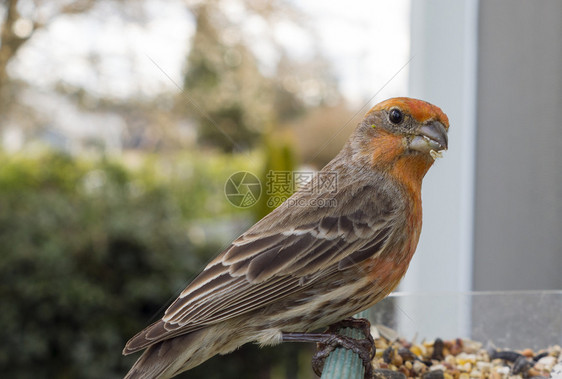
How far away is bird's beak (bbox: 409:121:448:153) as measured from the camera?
1.87m

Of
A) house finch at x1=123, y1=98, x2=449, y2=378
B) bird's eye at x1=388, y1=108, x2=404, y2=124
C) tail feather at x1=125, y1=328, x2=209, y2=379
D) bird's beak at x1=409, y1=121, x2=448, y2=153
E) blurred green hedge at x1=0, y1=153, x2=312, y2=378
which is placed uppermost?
bird's eye at x1=388, y1=108, x2=404, y2=124

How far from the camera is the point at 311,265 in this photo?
77.0 inches

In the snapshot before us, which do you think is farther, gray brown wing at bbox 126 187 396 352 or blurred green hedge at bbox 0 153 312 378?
blurred green hedge at bbox 0 153 312 378

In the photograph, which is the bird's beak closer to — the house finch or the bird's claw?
the house finch

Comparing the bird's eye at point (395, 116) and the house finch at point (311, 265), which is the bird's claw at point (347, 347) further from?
the bird's eye at point (395, 116)

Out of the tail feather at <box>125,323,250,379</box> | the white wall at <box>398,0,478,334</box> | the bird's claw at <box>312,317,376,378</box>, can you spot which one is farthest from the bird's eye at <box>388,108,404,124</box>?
the white wall at <box>398,0,478,334</box>

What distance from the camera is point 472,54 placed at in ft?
12.1

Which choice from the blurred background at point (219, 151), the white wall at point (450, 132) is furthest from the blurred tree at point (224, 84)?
the white wall at point (450, 132)

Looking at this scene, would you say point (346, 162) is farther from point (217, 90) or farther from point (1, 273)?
point (217, 90)

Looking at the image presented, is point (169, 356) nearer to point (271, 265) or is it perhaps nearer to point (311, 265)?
point (271, 265)

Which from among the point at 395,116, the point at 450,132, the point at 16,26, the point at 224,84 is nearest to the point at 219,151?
the point at 224,84

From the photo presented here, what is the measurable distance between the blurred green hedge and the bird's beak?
3262 mm

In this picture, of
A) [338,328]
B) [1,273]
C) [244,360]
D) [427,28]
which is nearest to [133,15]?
[1,273]

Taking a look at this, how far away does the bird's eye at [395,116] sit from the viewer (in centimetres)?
198
